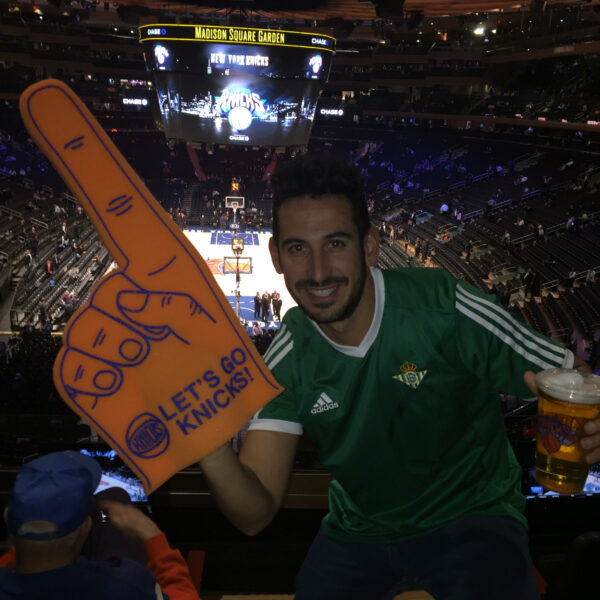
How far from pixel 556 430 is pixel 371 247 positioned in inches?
38.2

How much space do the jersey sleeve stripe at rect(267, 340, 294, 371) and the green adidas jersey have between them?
0.49ft

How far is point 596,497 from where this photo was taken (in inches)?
159

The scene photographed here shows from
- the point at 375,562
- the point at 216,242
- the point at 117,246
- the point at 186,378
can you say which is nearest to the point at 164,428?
the point at 186,378

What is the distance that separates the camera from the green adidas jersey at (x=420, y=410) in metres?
2.16

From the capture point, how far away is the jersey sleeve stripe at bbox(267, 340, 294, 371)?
235cm

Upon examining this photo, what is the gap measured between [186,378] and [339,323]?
67 cm

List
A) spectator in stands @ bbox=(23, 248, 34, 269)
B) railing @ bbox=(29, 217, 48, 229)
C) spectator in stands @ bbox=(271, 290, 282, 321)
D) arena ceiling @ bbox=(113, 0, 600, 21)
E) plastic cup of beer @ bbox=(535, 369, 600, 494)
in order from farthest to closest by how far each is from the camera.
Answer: railing @ bbox=(29, 217, 48, 229) → spectator in stands @ bbox=(23, 248, 34, 269) → arena ceiling @ bbox=(113, 0, 600, 21) → spectator in stands @ bbox=(271, 290, 282, 321) → plastic cup of beer @ bbox=(535, 369, 600, 494)

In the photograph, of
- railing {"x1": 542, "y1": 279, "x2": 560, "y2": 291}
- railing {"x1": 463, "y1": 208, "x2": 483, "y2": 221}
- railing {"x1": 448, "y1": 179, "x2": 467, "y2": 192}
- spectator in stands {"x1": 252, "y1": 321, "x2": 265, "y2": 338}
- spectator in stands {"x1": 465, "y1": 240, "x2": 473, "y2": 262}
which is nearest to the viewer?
spectator in stands {"x1": 252, "y1": 321, "x2": 265, "y2": 338}

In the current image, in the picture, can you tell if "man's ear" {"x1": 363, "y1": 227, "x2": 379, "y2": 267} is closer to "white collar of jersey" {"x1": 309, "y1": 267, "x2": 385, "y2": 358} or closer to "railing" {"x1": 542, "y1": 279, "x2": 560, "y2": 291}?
"white collar of jersey" {"x1": 309, "y1": 267, "x2": 385, "y2": 358}

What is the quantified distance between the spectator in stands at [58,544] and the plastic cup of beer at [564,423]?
150cm

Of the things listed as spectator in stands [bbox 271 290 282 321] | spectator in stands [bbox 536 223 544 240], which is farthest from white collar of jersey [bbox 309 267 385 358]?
spectator in stands [bbox 536 223 544 240]

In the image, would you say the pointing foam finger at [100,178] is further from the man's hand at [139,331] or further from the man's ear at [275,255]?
the man's ear at [275,255]

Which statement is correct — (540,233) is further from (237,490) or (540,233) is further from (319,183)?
(237,490)

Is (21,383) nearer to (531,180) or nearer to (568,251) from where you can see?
(568,251)
